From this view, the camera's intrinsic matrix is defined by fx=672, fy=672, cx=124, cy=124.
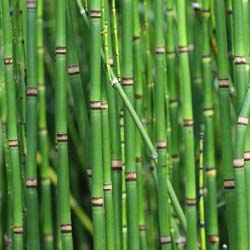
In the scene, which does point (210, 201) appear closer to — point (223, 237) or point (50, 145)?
point (223, 237)

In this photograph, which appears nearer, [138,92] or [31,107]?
[31,107]

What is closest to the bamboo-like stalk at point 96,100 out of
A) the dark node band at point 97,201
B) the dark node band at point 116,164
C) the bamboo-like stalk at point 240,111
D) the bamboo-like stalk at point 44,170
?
the dark node band at point 97,201

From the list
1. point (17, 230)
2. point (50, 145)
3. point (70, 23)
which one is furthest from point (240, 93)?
point (50, 145)

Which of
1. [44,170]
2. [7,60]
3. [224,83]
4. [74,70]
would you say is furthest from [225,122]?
[44,170]

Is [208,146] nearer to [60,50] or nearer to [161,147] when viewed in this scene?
[161,147]

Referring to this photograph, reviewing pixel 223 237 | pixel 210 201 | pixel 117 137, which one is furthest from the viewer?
pixel 223 237

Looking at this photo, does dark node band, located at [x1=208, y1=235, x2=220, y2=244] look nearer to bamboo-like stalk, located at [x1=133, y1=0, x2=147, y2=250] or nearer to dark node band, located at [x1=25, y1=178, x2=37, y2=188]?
bamboo-like stalk, located at [x1=133, y1=0, x2=147, y2=250]
